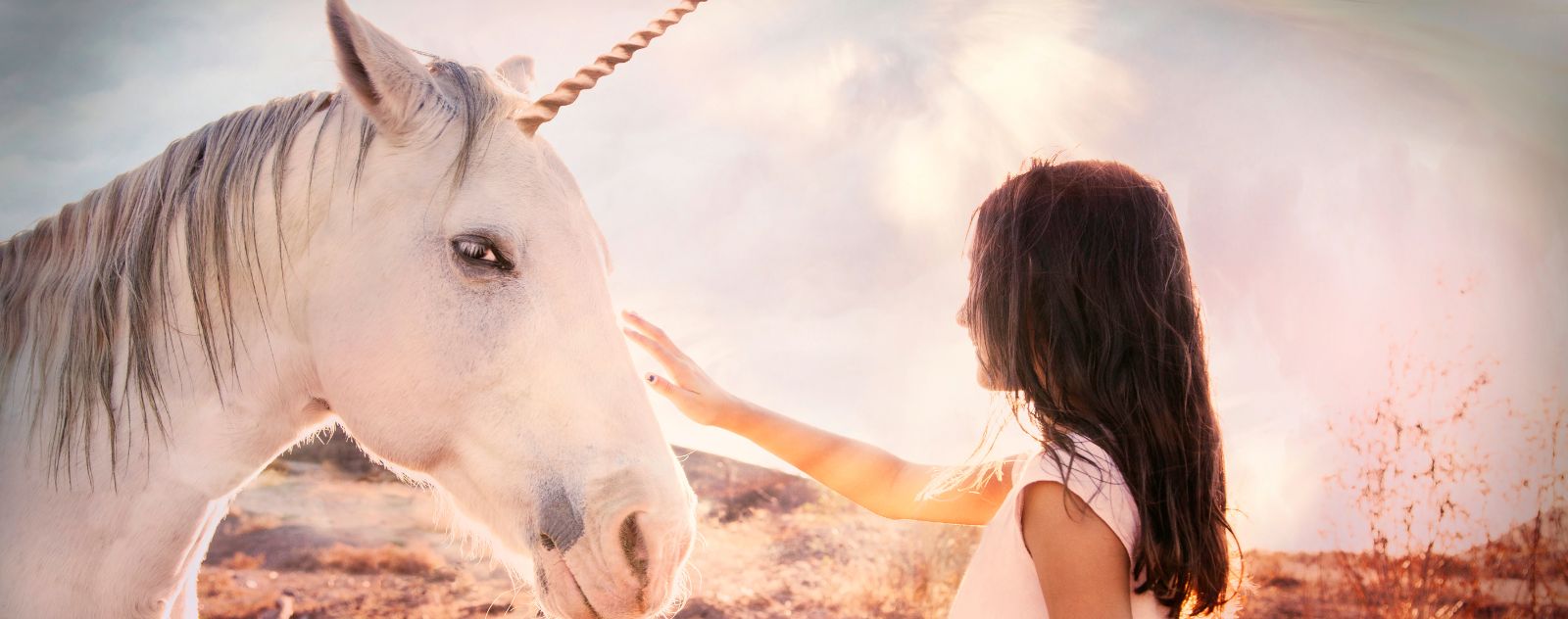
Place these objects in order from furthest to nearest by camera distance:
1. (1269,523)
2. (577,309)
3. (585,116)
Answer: (1269,523) < (585,116) < (577,309)

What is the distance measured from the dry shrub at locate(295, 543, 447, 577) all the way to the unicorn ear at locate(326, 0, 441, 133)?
82.0 inches

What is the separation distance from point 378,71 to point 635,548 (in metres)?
0.50

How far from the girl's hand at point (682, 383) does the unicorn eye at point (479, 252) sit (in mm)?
379

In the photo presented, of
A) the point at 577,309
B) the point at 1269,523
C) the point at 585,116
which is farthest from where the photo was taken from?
the point at 1269,523

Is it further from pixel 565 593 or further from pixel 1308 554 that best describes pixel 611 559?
pixel 1308 554

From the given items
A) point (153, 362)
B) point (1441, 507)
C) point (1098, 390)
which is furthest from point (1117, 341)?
point (1441, 507)

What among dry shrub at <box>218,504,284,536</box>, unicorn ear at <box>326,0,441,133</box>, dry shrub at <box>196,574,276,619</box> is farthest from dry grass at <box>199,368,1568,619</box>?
unicorn ear at <box>326,0,441,133</box>

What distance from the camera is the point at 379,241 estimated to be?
31.4 inches

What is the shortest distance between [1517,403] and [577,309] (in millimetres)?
3588

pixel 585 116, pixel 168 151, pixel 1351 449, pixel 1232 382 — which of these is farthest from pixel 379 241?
pixel 1351 449

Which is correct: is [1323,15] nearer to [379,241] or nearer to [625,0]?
[625,0]

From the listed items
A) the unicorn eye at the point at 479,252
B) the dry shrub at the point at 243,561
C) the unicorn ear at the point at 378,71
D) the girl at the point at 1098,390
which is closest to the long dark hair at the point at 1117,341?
the girl at the point at 1098,390

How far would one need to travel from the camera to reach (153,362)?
79 cm

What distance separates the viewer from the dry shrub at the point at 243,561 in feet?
7.69
